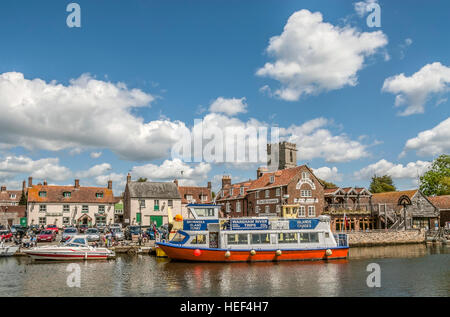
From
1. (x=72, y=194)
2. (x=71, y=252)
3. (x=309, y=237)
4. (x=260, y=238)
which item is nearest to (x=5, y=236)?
(x=71, y=252)

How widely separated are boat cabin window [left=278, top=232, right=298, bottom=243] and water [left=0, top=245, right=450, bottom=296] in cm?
222

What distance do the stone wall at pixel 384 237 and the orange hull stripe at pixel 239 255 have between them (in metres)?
16.9

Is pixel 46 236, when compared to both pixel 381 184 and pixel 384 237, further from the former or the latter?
pixel 381 184

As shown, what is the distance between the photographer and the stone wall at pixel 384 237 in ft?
159

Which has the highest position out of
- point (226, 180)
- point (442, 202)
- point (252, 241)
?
point (226, 180)

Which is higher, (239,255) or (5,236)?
(5,236)

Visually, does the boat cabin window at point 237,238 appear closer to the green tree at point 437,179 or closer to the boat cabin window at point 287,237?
the boat cabin window at point 287,237

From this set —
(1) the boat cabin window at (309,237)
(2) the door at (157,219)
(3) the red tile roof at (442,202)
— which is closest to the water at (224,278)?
(1) the boat cabin window at (309,237)

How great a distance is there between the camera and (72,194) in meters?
65.6

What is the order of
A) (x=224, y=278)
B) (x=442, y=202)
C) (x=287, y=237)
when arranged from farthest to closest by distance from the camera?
1. (x=442, y=202)
2. (x=287, y=237)
3. (x=224, y=278)

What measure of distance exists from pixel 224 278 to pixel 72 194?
48.2 metres

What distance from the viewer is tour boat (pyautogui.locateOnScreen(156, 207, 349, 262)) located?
31.8 metres

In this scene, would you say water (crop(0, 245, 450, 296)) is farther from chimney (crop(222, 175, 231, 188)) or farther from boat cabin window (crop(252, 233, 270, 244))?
chimney (crop(222, 175, 231, 188))
